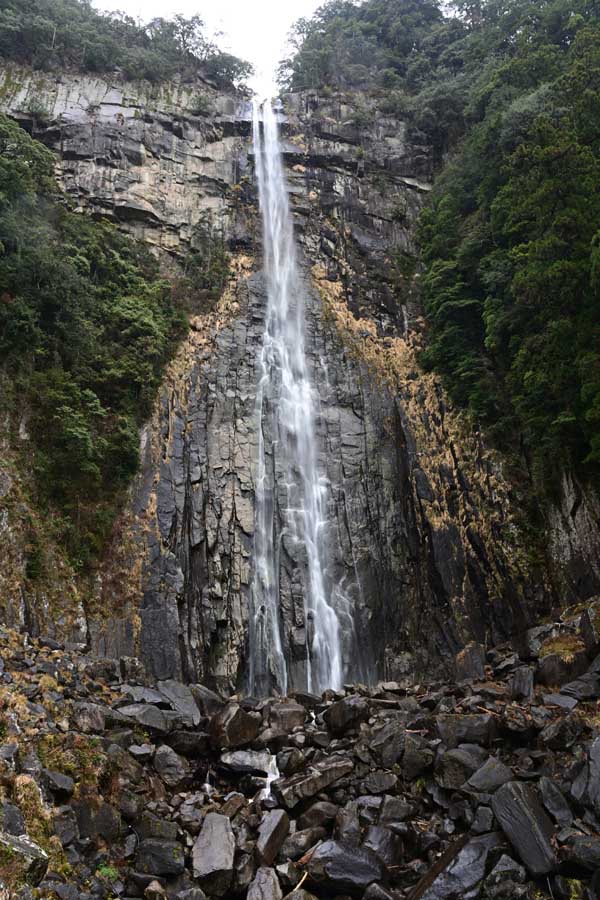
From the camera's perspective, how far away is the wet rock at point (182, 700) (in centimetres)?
1184

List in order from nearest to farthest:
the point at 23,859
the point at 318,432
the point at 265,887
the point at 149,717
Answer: the point at 23,859 < the point at 265,887 < the point at 149,717 < the point at 318,432

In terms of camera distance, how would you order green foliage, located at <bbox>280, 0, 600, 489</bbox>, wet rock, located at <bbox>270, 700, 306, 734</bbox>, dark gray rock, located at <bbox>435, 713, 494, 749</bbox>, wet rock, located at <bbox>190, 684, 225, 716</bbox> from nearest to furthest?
dark gray rock, located at <bbox>435, 713, 494, 749</bbox> → wet rock, located at <bbox>270, 700, 306, 734</bbox> → wet rock, located at <bbox>190, 684, 225, 716</bbox> → green foliage, located at <bbox>280, 0, 600, 489</bbox>

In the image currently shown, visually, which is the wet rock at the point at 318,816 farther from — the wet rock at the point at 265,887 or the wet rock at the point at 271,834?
the wet rock at the point at 265,887

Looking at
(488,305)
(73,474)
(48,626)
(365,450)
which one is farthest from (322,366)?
(48,626)

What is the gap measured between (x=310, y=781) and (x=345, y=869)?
183 centimetres

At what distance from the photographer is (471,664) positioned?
50.0 ft

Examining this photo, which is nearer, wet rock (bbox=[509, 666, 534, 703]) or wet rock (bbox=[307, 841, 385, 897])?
wet rock (bbox=[307, 841, 385, 897])

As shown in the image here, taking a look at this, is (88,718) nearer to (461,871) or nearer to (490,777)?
(461,871)

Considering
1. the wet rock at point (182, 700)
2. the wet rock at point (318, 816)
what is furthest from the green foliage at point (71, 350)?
the wet rock at point (318, 816)

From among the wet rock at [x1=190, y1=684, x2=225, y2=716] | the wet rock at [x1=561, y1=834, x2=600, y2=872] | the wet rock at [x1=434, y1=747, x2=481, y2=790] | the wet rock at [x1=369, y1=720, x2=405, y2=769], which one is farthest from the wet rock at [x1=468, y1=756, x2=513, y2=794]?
the wet rock at [x1=190, y1=684, x2=225, y2=716]

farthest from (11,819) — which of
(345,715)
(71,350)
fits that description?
(71,350)

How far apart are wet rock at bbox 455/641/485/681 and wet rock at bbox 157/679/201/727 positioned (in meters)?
6.15

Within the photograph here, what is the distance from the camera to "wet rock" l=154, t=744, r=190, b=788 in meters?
9.98

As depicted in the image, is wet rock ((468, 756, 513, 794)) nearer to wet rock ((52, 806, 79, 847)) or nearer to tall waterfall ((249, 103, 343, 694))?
wet rock ((52, 806, 79, 847))
